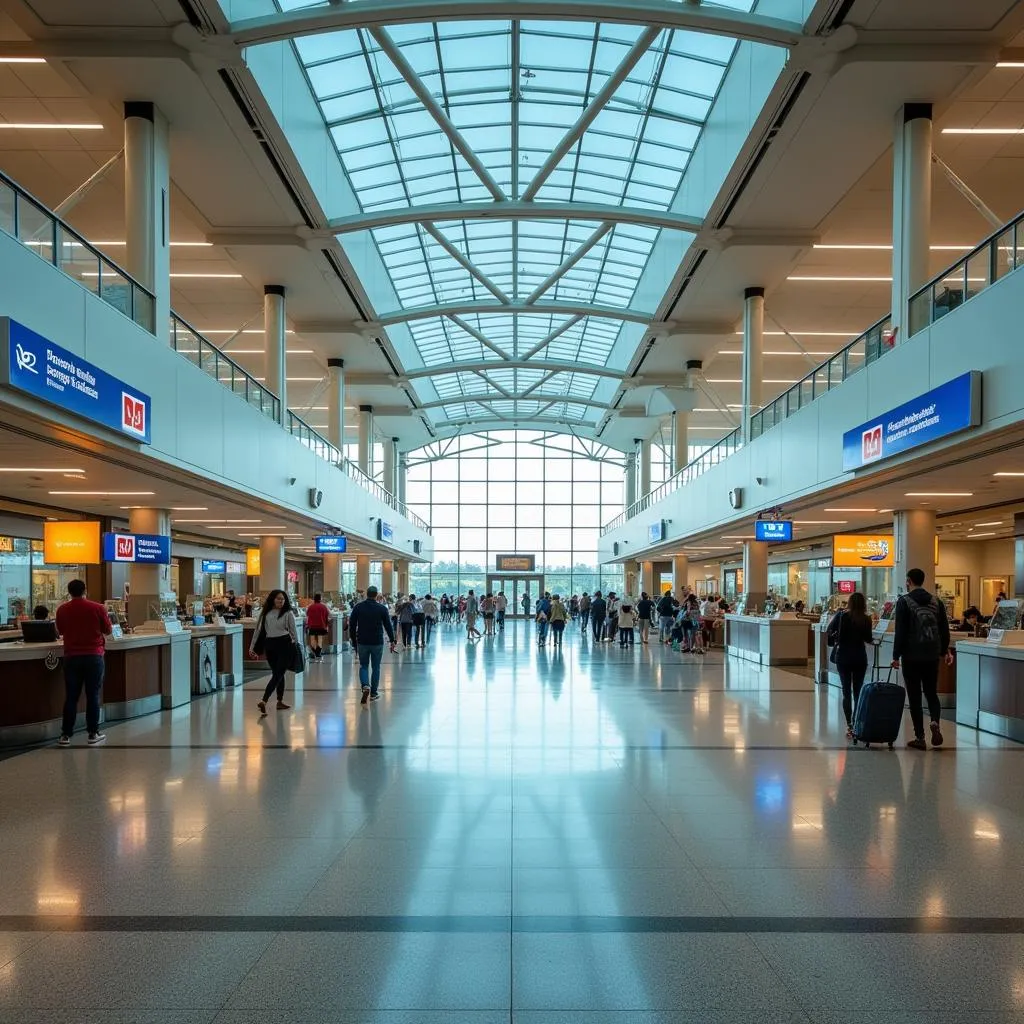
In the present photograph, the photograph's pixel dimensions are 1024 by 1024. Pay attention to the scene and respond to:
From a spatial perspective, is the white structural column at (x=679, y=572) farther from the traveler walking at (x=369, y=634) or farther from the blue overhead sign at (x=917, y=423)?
the traveler walking at (x=369, y=634)

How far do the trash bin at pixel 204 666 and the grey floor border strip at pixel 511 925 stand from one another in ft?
32.2

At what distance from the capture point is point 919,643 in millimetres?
8836

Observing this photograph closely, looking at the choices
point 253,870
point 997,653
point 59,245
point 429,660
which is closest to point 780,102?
point 997,653

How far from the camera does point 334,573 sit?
3000 centimetres

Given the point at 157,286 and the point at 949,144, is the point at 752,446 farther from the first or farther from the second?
the point at 157,286

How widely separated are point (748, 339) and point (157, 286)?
14.1 metres

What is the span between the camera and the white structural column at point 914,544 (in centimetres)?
1612

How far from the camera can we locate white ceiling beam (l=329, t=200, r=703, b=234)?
1642cm

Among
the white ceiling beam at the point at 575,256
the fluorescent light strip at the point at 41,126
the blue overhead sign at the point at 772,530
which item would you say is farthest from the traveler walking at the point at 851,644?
the fluorescent light strip at the point at 41,126

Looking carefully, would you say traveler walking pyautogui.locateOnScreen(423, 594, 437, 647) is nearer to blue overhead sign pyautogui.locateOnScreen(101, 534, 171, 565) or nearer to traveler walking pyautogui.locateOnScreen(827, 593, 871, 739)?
blue overhead sign pyautogui.locateOnScreen(101, 534, 171, 565)

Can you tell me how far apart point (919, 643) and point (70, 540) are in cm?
1543

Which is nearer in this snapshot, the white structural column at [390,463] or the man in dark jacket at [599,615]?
the man in dark jacket at [599,615]

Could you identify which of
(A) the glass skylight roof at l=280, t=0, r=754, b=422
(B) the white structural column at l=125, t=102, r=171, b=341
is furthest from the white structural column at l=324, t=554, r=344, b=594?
(B) the white structural column at l=125, t=102, r=171, b=341

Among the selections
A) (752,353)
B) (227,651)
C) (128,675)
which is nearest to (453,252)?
(752,353)
